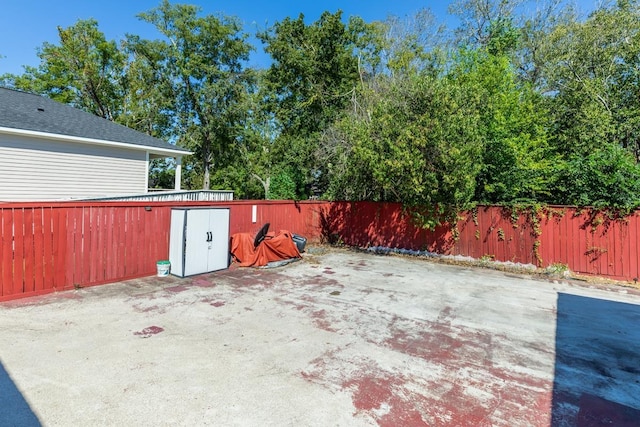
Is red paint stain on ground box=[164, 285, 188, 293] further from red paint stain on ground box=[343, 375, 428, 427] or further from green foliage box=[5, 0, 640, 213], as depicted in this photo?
green foliage box=[5, 0, 640, 213]

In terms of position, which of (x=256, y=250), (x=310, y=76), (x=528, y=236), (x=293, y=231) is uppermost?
(x=310, y=76)

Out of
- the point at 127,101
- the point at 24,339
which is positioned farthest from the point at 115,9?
the point at 24,339

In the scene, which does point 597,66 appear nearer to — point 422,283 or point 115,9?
point 422,283

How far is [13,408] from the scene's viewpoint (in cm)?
250

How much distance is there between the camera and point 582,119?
1083cm

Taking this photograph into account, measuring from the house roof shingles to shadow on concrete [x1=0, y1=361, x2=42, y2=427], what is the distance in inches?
323

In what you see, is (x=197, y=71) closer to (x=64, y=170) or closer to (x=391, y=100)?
(x=64, y=170)

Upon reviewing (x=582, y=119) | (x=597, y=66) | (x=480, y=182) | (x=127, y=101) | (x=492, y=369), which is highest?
(x=127, y=101)

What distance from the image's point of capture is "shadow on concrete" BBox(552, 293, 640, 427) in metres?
2.69

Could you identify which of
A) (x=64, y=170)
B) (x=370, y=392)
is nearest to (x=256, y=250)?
(x=370, y=392)

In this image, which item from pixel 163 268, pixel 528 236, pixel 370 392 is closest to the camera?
pixel 370 392

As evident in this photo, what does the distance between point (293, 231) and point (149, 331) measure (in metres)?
7.36

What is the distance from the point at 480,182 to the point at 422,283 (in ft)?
15.7

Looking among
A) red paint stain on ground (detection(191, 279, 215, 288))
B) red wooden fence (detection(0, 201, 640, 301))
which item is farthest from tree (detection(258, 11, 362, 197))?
red paint stain on ground (detection(191, 279, 215, 288))
